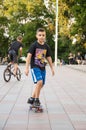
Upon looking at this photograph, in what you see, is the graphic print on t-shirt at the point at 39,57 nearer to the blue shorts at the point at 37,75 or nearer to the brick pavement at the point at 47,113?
the blue shorts at the point at 37,75

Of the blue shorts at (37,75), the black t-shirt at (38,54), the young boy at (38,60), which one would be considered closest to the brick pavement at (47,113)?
the young boy at (38,60)

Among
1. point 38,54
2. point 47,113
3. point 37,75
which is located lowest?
point 47,113

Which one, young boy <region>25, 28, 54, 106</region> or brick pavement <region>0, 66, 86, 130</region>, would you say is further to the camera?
young boy <region>25, 28, 54, 106</region>

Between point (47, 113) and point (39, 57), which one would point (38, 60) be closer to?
point (39, 57)

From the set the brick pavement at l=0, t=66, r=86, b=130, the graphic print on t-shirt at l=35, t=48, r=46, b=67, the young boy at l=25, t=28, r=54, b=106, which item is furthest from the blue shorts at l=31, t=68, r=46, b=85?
the brick pavement at l=0, t=66, r=86, b=130

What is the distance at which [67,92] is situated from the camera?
14.6 metres

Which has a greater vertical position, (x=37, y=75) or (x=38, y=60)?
(x=38, y=60)

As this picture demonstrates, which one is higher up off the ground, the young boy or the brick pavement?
the young boy

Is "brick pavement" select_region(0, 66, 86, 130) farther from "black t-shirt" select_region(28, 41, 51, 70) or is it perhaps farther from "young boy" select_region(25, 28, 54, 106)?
"black t-shirt" select_region(28, 41, 51, 70)

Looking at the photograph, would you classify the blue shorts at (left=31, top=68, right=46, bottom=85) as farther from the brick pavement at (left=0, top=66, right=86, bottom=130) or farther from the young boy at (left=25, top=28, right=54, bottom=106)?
the brick pavement at (left=0, top=66, right=86, bottom=130)

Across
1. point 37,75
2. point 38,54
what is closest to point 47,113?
point 37,75

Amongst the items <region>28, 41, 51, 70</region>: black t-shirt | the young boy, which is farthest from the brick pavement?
<region>28, 41, 51, 70</region>: black t-shirt

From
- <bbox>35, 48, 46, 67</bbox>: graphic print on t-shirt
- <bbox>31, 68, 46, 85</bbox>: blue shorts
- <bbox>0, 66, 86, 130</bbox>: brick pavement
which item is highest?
<bbox>35, 48, 46, 67</bbox>: graphic print on t-shirt

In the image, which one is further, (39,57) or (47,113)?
(39,57)
